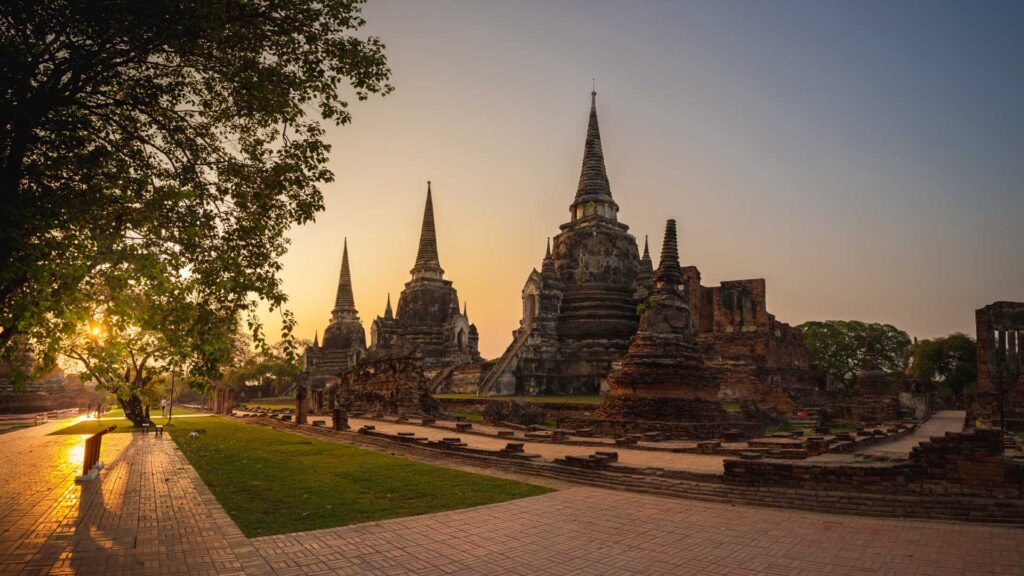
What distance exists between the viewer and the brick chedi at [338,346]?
51500 millimetres

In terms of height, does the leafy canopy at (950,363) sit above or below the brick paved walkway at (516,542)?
above

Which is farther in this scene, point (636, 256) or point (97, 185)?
point (636, 256)

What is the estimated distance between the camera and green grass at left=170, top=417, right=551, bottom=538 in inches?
291

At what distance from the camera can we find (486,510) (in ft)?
25.6

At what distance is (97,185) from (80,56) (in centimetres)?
138

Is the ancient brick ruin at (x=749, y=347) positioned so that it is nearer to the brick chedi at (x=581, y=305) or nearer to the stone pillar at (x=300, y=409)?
the brick chedi at (x=581, y=305)

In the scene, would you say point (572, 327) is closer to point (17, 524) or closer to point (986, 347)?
point (986, 347)

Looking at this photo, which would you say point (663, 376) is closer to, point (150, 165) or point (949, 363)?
point (150, 165)

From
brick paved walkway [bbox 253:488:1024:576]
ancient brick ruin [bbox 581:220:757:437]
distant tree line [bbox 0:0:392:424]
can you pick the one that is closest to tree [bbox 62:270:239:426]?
distant tree line [bbox 0:0:392:424]

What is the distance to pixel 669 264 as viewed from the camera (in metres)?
21.0

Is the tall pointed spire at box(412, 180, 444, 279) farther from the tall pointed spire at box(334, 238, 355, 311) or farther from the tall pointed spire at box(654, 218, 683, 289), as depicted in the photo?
the tall pointed spire at box(654, 218, 683, 289)

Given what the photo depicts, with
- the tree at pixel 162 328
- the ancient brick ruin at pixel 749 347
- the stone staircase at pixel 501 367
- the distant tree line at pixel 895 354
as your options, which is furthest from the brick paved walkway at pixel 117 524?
the distant tree line at pixel 895 354

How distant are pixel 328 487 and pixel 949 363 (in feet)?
187

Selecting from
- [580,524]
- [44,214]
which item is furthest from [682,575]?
[44,214]
